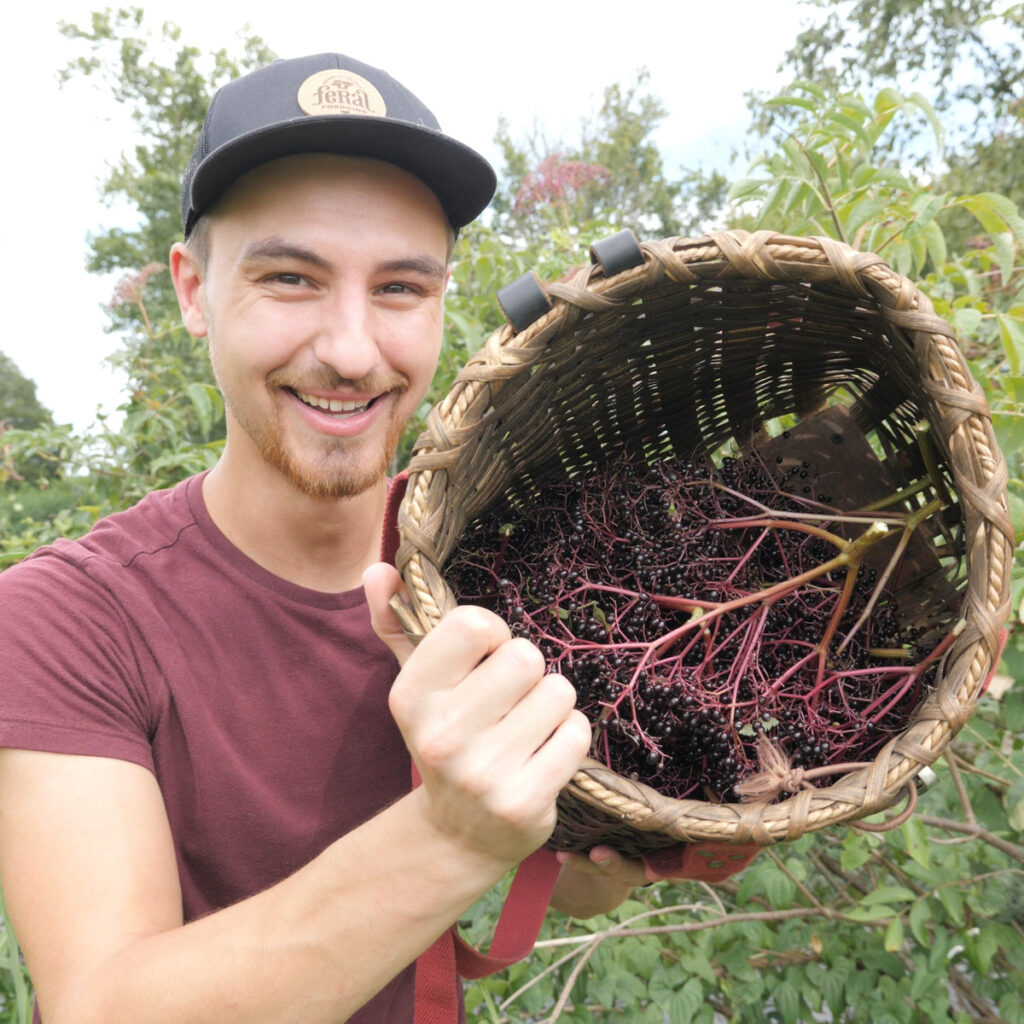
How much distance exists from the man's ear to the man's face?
80 millimetres

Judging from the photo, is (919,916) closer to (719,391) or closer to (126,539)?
(719,391)

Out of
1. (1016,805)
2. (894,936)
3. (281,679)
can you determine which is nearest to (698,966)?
(894,936)

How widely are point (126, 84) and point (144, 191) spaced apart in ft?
4.89

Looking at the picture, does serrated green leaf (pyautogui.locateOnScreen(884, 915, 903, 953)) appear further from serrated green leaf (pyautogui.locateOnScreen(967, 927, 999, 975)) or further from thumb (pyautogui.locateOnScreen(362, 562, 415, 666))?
thumb (pyautogui.locateOnScreen(362, 562, 415, 666))

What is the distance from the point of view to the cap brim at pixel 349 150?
42.4 inches

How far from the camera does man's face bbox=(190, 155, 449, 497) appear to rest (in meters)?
1.11

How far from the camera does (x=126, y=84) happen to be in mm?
11633

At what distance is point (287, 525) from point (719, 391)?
0.74 metres

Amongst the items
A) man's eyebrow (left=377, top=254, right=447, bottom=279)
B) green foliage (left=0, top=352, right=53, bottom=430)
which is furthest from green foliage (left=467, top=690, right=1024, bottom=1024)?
green foliage (left=0, top=352, right=53, bottom=430)

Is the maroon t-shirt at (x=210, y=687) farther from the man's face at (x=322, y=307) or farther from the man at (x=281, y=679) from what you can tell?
the man's face at (x=322, y=307)

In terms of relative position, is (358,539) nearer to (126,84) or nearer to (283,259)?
(283,259)

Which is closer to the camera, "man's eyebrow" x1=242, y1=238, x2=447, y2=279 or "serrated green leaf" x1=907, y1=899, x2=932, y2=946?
"man's eyebrow" x1=242, y1=238, x2=447, y2=279

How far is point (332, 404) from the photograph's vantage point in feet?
3.81

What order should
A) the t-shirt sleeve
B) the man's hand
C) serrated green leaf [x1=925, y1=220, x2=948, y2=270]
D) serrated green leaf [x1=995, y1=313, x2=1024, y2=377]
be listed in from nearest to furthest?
1. the man's hand
2. the t-shirt sleeve
3. serrated green leaf [x1=995, y1=313, x2=1024, y2=377]
4. serrated green leaf [x1=925, y1=220, x2=948, y2=270]
